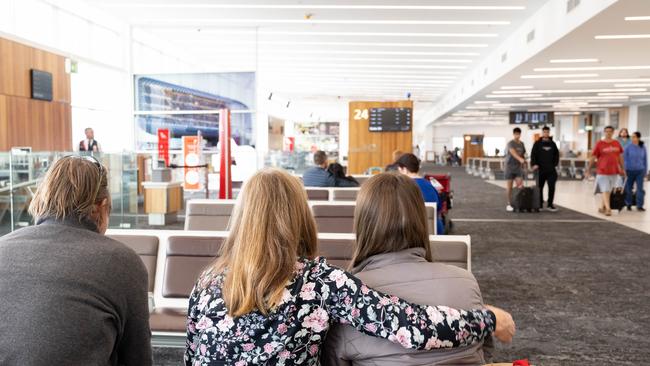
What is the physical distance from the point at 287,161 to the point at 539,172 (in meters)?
6.13

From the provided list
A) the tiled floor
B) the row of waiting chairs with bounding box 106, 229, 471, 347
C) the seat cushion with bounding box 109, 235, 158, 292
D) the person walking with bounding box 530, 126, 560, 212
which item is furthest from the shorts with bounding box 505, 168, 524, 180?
the seat cushion with bounding box 109, 235, 158, 292

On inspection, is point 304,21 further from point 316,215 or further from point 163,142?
point 316,215

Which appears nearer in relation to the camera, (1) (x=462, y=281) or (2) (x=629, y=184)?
(1) (x=462, y=281)

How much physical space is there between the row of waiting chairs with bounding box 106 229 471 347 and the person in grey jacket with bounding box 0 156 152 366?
1289 millimetres

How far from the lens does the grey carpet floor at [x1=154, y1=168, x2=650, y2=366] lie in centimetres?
362

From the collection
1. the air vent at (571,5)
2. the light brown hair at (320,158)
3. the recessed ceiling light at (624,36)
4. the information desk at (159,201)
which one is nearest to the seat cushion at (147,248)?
the light brown hair at (320,158)

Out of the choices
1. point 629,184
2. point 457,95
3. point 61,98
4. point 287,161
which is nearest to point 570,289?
point 629,184

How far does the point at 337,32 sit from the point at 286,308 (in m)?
11.3

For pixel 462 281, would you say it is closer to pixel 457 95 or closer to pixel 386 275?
pixel 386 275

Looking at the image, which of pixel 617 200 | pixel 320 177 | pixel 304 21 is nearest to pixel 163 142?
pixel 304 21

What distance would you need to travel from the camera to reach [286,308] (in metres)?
1.54

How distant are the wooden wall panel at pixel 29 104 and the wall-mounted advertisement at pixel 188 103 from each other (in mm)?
1976

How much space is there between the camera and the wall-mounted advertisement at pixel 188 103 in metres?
11.4

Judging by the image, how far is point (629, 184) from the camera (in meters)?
11.4
